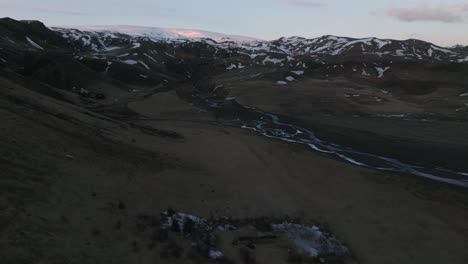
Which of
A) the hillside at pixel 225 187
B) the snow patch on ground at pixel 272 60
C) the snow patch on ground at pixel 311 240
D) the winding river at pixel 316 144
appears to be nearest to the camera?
the hillside at pixel 225 187

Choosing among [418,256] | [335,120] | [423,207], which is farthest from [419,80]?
[418,256]

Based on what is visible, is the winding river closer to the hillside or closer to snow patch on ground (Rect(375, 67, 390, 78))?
the hillside

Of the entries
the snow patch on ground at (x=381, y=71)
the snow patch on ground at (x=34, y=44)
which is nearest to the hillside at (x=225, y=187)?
the snow patch on ground at (x=381, y=71)

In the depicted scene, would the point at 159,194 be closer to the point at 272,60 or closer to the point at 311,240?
the point at 311,240

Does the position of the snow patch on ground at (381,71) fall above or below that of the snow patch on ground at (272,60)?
above

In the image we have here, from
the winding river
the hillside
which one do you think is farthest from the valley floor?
the winding river

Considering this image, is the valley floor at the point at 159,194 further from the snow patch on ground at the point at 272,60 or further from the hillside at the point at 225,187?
the snow patch on ground at the point at 272,60

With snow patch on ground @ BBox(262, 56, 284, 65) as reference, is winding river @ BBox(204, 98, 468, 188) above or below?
below

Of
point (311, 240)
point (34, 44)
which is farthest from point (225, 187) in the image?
point (34, 44)
